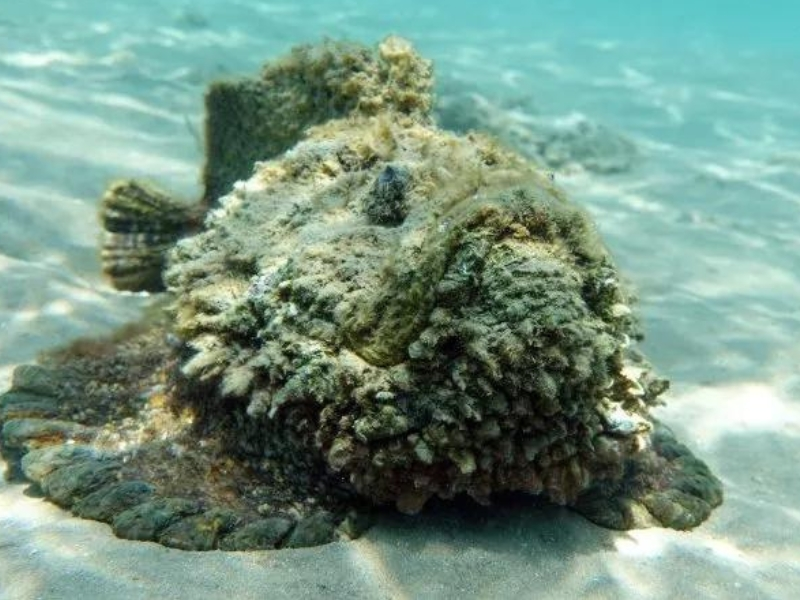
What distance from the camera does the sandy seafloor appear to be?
2996 millimetres

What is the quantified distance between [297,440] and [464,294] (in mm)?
1004

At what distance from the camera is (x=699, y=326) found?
6.74m

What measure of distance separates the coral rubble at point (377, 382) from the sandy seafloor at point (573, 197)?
0.21 meters

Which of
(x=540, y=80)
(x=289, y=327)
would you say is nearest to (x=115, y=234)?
(x=289, y=327)

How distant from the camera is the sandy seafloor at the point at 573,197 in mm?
2996

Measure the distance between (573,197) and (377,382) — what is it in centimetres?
832

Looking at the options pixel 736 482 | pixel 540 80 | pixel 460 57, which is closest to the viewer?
pixel 736 482

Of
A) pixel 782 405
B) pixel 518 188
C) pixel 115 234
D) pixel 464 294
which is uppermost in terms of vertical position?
pixel 518 188

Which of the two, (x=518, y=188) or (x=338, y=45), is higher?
(x=338, y=45)

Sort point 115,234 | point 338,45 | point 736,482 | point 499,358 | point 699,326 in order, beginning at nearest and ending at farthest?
point 499,358, point 736,482, point 338,45, point 115,234, point 699,326

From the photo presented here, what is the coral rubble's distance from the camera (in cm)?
299

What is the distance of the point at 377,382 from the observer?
3.03 meters

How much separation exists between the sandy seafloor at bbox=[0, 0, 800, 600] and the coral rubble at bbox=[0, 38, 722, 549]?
0.21 metres

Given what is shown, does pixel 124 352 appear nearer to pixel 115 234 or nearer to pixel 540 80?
pixel 115 234
